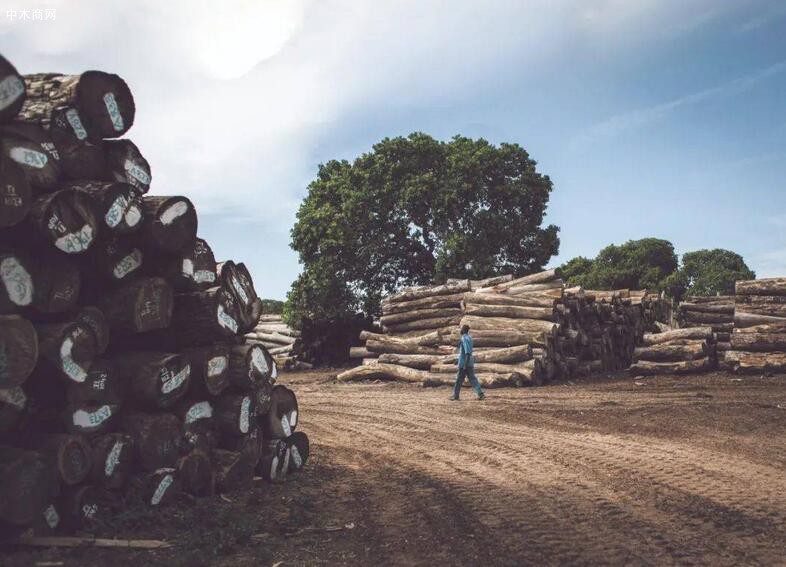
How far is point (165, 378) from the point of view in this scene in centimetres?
555

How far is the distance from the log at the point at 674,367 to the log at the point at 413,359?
602 cm

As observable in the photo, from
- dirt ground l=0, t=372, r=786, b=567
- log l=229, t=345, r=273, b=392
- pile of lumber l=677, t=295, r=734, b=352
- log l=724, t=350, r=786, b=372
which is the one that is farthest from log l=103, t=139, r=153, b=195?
pile of lumber l=677, t=295, r=734, b=352

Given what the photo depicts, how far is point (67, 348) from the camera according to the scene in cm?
484

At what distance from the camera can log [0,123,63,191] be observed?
472cm

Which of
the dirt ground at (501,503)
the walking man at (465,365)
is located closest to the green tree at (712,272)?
the walking man at (465,365)

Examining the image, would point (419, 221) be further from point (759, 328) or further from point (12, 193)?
point (12, 193)

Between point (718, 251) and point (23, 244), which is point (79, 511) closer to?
point (23, 244)

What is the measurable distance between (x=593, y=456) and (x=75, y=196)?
613cm

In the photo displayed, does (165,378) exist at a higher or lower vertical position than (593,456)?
higher

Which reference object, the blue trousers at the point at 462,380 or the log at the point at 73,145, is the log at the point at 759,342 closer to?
the blue trousers at the point at 462,380

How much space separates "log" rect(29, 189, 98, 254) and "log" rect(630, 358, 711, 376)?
17860mm

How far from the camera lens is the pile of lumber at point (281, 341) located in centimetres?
2781

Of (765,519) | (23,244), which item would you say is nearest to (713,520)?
(765,519)

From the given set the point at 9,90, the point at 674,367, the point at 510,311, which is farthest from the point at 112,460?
the point at 674,367
